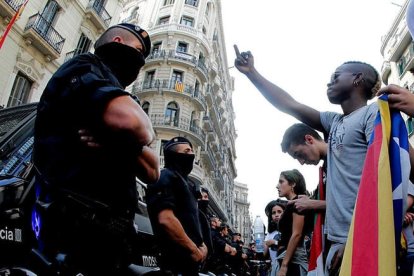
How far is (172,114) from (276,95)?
21.5 m

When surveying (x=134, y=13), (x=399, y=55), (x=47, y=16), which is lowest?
(x=47, y=16)

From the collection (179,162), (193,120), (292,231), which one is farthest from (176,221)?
(193,120)

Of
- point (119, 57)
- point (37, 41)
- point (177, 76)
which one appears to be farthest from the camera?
point (177, 76)

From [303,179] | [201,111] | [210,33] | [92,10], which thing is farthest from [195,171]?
[303,179]

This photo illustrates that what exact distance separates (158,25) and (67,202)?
91.1 feet

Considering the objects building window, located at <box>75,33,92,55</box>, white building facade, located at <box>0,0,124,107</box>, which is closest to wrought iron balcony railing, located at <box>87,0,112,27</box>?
white building facade, located at <box>0,0,124,107</box>

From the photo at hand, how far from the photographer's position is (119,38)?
1509mm

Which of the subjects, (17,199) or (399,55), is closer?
(17,199)

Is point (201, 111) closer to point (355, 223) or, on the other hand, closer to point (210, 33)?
point (210, 33)

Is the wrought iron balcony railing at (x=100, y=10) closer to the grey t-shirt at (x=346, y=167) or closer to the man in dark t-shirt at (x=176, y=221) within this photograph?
the man in dark t-shirt at (x=176, y=221)

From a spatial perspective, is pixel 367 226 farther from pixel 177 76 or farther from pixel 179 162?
pixel 177 76

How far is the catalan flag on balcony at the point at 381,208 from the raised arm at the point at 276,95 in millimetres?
877

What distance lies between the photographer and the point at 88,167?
1188 millimetres

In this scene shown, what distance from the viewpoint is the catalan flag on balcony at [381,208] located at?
996mm
